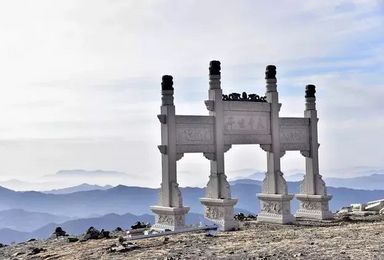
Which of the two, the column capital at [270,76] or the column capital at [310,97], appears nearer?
the column capital at [270,76]

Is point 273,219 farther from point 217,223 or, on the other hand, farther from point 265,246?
point 265,246

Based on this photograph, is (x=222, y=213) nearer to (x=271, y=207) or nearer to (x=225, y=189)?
(x=225, y=189)

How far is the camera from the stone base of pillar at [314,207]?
2150cm

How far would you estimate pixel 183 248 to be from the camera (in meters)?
14.0

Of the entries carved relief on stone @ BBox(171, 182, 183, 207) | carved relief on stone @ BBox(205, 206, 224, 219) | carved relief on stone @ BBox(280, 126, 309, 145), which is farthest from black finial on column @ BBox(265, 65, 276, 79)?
carved relief on stone @ BBox(171, 182, 183, 207)

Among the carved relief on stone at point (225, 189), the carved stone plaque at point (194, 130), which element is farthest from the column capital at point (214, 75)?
the carved relief on stone at point (225, 189)

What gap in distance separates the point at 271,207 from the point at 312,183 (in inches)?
92.5

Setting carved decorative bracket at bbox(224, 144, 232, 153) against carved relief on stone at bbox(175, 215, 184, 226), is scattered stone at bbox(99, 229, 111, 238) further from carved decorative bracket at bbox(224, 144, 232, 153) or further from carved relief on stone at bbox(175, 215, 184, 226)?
carved decorative bracket at bbox(224, 144, 232, 153)

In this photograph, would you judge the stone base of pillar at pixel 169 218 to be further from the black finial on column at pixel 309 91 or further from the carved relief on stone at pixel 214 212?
the black finial on column at pixel 309 91

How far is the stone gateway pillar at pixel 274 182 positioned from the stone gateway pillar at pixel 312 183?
1.66 metres

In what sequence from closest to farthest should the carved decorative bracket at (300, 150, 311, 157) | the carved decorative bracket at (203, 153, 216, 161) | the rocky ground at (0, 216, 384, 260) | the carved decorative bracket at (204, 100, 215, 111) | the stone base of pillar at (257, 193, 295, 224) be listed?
the rocky ground at (0, 216, 384, 260) → the carved decorative bracket at (203, 153, 216, 161) → the carved decorative bracket at (204, 100, 215, 111) → the stone base of pillar at (257, 193, 295, 224) → the carved decorative bracket at (300, 150, 311, 157)

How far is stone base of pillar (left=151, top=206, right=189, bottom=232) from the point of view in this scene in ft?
56.4

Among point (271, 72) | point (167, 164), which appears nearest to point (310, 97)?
point (271, 72)

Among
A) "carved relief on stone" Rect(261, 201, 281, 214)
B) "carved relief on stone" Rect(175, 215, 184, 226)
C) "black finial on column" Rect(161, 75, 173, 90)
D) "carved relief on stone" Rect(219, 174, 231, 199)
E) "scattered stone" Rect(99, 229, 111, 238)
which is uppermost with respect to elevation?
"black finial on column" Rect(161, 75, 173, 90)
